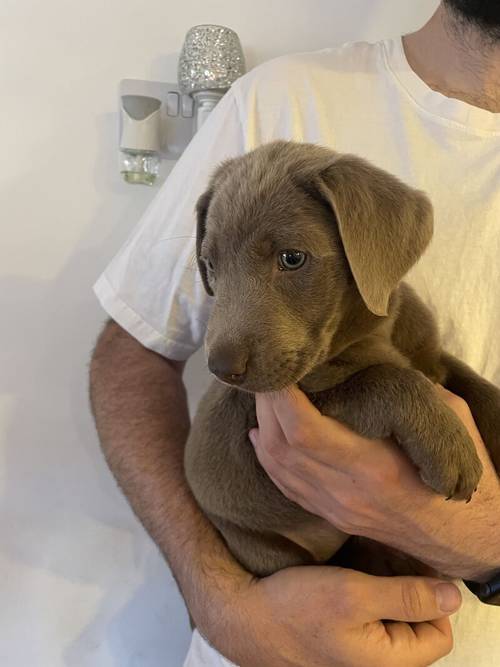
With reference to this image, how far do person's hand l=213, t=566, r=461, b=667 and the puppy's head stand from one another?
16.1 inches

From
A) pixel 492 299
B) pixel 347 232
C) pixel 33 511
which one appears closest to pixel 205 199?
pixel 347 232

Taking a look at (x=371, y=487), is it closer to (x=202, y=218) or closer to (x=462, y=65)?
(x=202, y=218)

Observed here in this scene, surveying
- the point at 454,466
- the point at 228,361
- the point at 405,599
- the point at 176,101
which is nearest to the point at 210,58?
the point at 176,101

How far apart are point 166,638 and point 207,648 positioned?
1.76 feet

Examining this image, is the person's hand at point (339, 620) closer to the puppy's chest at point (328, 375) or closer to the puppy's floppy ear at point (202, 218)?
the puppy's chest at point (328, 375)

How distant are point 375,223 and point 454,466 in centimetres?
36

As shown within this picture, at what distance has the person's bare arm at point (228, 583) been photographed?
108 centimetres

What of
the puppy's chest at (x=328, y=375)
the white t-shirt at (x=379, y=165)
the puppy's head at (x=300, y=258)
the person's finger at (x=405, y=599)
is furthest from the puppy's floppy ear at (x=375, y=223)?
the person's finger at (x=405, y=599)

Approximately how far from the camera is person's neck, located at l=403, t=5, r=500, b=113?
1347mm

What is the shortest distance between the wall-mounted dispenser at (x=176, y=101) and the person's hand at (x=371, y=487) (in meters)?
0.85

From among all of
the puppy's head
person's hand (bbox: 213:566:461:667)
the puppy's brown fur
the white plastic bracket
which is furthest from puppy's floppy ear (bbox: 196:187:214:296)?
the white plastic bracket

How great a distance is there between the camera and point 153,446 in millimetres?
1369

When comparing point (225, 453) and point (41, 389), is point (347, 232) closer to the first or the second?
point (225, 453)

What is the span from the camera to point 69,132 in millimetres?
1628
